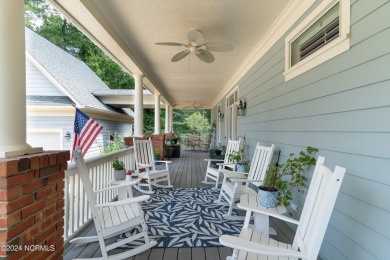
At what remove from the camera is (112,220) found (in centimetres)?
228

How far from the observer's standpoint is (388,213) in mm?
1514

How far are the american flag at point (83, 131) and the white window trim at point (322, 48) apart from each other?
2.67m

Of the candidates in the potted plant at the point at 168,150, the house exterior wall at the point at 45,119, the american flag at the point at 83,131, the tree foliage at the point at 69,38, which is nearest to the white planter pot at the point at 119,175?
the american flag at the point at 83,131

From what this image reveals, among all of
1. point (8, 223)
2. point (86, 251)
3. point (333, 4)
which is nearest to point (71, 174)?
point (86, 251)

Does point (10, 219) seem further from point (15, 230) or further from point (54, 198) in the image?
point (54, 198)

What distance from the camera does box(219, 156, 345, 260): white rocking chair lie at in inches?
53.6

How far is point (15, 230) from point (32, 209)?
6.5 inches

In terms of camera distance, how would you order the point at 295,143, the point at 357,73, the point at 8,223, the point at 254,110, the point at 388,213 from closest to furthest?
the point at 8,223
the point at 388,213
the point at 357,73
the point at 295,143
the point at 254,110

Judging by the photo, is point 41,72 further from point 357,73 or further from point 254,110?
point 357,73

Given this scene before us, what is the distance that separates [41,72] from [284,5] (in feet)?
24.6

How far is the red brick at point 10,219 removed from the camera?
1.28 m

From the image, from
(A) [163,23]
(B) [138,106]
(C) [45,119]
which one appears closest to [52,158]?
(A) [163,23]

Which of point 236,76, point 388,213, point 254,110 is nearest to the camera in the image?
point 388,213

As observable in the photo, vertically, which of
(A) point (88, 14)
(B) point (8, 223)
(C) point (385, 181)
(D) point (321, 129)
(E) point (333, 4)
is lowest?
(B) point (8, 223)
